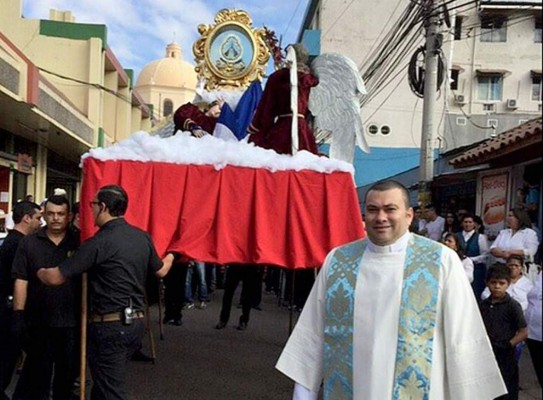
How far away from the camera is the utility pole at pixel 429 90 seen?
941cm

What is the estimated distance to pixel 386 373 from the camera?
2.73m

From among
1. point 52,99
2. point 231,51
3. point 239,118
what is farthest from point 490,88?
point 239,118

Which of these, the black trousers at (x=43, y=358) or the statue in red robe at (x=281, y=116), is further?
the statue in red robe at (x=281, y=116)

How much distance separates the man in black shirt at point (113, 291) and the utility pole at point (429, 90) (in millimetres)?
6925

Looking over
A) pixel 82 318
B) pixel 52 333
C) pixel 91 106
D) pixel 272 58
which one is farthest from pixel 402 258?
pixel 91 106

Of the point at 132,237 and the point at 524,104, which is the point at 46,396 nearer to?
the point at 132,237

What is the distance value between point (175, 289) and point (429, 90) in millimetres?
5256

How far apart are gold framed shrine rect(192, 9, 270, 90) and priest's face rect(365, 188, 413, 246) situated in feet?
15.9

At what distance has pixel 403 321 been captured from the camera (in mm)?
2723

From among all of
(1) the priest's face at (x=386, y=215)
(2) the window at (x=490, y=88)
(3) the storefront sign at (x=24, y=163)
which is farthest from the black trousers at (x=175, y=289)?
(2) the window at (x=490, y=88)

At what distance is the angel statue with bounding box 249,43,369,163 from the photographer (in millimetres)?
4922

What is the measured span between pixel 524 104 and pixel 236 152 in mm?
22952

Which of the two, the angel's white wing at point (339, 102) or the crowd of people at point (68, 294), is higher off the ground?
the angel's white wing at point (339, 102)

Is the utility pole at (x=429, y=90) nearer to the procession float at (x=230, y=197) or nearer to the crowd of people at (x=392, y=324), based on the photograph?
the procession float at (x=230, y=197)
